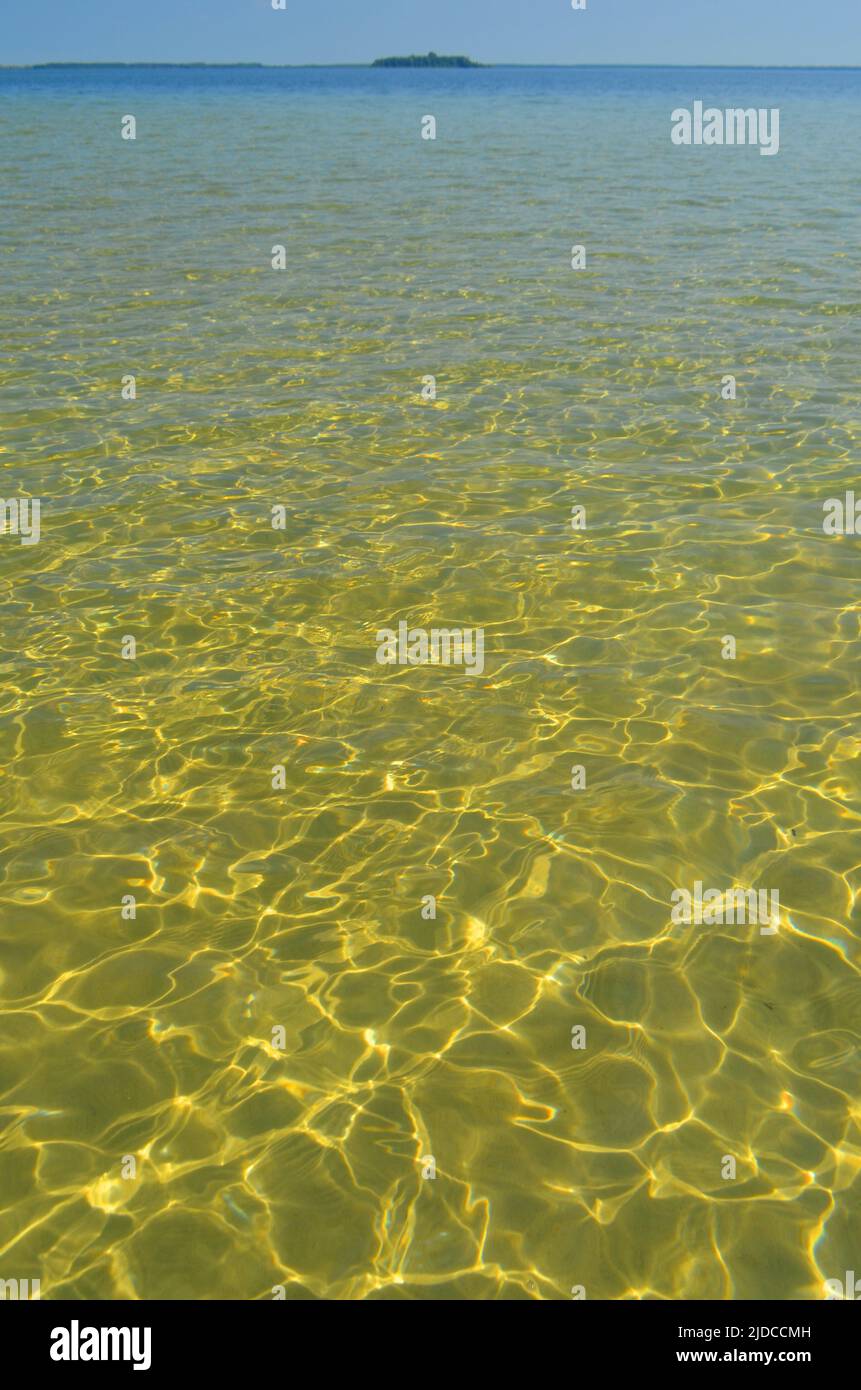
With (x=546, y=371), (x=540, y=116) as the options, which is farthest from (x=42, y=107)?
(x=546, y=371)

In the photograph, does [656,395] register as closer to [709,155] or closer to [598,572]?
[598,572]

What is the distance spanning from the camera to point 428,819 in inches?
226

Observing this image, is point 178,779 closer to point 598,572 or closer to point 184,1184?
point 184,1184

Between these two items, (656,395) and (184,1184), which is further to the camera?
(656,395)

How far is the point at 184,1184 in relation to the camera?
3.96 metres

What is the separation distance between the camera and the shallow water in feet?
12.8

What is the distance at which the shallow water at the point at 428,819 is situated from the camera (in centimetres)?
391

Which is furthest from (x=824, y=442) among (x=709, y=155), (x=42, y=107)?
(x=42, y=107)

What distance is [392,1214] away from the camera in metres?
3.88

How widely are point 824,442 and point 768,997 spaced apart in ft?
22.9

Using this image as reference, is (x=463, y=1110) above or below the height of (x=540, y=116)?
below
